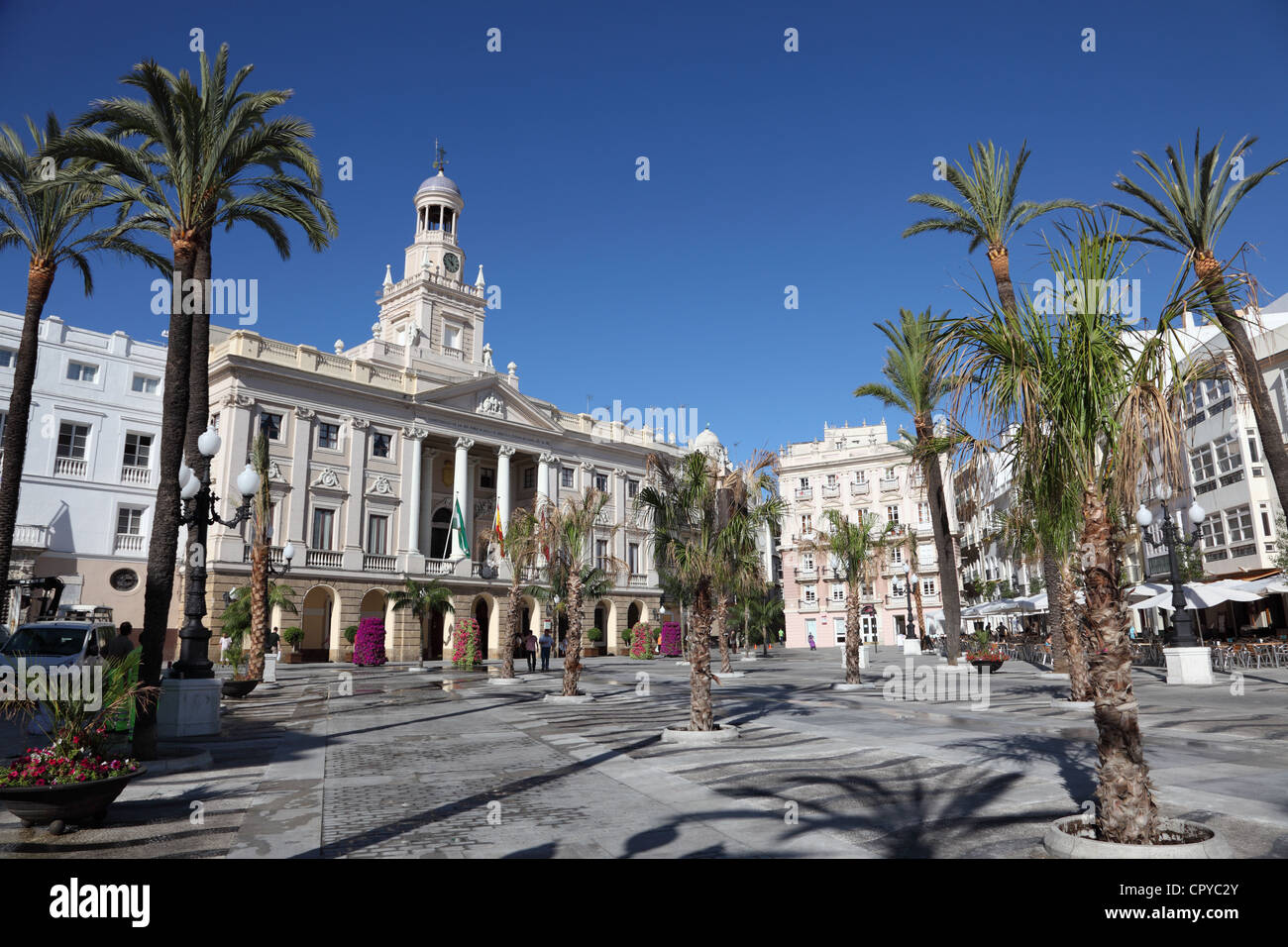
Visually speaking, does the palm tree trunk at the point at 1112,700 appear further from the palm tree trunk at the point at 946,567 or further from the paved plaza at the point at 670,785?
the palm tree trunk at the point at 946,567

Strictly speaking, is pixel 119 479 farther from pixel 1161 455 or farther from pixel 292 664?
pixel 1161 455

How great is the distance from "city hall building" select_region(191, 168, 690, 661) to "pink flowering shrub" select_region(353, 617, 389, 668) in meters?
2.12

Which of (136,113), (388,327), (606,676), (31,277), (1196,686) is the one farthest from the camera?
(388,327)

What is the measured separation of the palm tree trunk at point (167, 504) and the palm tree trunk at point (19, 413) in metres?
7.90

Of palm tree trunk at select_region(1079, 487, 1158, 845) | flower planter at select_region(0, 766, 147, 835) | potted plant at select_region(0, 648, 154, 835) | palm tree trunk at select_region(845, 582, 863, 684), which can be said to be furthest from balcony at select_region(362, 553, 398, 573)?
palm tree trunk at select_region(1079, 487, 1158, 845)

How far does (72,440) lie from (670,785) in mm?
40854

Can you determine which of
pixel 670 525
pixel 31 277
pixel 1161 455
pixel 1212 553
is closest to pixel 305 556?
pixel 31 277

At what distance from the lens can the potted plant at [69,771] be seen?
6516 millimetres

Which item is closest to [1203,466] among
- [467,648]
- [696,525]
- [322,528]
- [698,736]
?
[696,525]

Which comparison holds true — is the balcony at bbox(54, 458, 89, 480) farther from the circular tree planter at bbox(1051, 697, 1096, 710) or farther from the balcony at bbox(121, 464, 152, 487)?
the circular tree planter at bbox(1051, 697, 1096, 710)

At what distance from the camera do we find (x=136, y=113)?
46.2 ft

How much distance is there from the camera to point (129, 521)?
39.0 meters

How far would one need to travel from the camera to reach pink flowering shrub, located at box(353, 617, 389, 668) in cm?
3744

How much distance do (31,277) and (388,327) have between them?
36540 millimetres
